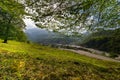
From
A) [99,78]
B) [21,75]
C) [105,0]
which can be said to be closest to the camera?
[105,0]

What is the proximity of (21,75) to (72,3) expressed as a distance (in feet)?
12.7

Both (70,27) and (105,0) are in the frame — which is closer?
(105,0)

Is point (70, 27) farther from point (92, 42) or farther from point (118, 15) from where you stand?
point (92, 42)

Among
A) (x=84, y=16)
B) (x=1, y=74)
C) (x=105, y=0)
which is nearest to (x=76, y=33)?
(x=84, y=16)

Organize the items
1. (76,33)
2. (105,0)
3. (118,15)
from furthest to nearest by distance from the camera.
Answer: (76,33) < (118,15) < (105,0)

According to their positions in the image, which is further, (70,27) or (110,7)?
(70,27)

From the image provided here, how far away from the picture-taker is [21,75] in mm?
8898

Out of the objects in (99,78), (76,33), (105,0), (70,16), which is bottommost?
(99,78)

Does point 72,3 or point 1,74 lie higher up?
point 72,3

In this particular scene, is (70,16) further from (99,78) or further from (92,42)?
(92,42)

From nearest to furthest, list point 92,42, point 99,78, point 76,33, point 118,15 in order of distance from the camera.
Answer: point 118,15 < point 76,33 < point 99,78 < point 92,42

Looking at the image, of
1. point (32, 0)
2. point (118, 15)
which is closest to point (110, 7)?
point (118, 15)

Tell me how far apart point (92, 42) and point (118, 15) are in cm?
17605

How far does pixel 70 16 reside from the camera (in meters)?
9.27
